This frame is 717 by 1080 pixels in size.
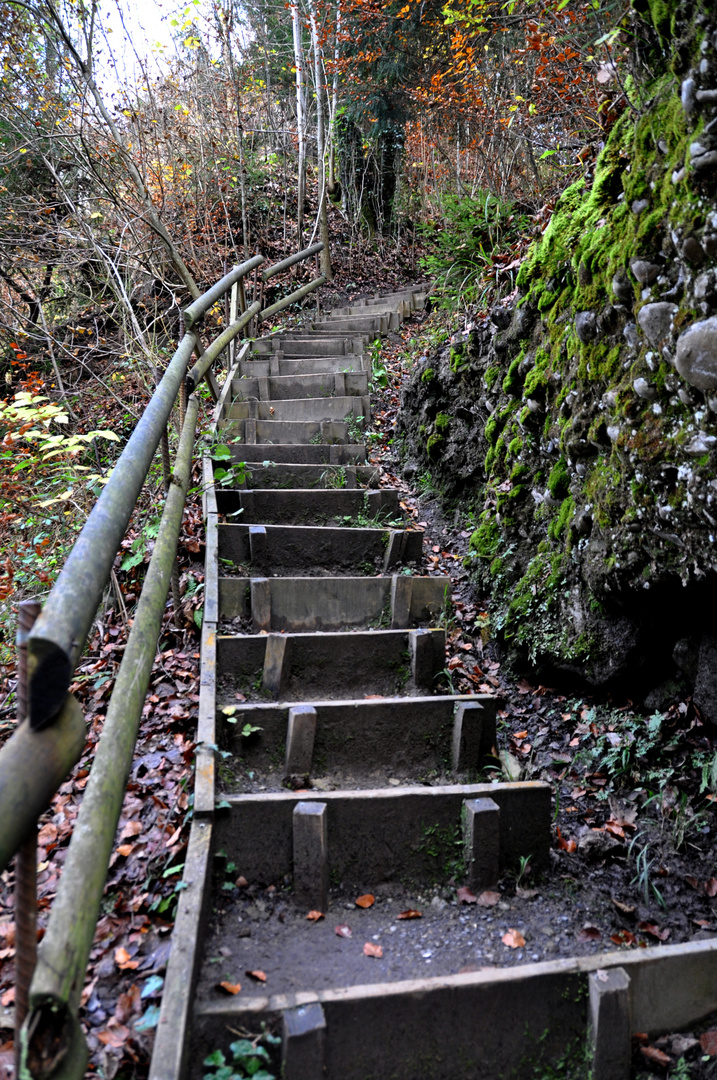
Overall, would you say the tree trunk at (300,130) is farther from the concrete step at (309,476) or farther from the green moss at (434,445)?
the concrete step at (309,476)

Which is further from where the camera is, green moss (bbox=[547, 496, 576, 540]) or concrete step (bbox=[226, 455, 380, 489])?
concrete step (bbox=[226, 455, 380, 489])

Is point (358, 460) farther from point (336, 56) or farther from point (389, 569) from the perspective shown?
point (336, 56)

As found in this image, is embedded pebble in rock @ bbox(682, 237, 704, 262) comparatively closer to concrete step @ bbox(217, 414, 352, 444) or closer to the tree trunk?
concrete step @ bbox(217, 414, 352, 444)

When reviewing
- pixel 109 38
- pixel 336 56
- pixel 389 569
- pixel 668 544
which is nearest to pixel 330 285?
pixel 336 56

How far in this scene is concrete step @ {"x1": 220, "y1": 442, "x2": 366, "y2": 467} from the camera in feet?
17.1

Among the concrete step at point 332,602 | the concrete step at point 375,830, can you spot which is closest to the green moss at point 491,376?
the concrete step at point 332,602

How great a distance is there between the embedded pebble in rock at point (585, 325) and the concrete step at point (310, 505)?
176 cm

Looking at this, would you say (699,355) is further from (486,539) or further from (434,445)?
(434,445)

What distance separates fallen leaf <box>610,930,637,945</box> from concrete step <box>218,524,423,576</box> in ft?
7.85

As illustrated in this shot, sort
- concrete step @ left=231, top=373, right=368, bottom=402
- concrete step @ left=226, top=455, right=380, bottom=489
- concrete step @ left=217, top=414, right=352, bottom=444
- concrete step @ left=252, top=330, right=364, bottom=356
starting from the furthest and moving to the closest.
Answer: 1. concrete step @ left=252, top=330, right=364, bottom=356
2. concrete step @ left=231, top=373, right=368, bottom=402
3. concrete step @ left=217, top=414, right=352, bottom=444
4. concrete step @ left=226, top=455, right=380, bottom=489

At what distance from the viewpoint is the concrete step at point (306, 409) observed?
20.0 ft

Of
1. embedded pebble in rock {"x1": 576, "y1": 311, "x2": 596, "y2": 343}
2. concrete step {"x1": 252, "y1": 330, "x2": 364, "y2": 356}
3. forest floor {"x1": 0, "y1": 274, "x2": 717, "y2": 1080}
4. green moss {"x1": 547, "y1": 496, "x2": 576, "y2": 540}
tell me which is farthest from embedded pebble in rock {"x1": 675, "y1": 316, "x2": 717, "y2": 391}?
concrete step {"x1": 252, "y1": 330, "x2": 364, "y2": 356}

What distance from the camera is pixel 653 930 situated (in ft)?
7.67

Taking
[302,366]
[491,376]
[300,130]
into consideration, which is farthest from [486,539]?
[300,130]
